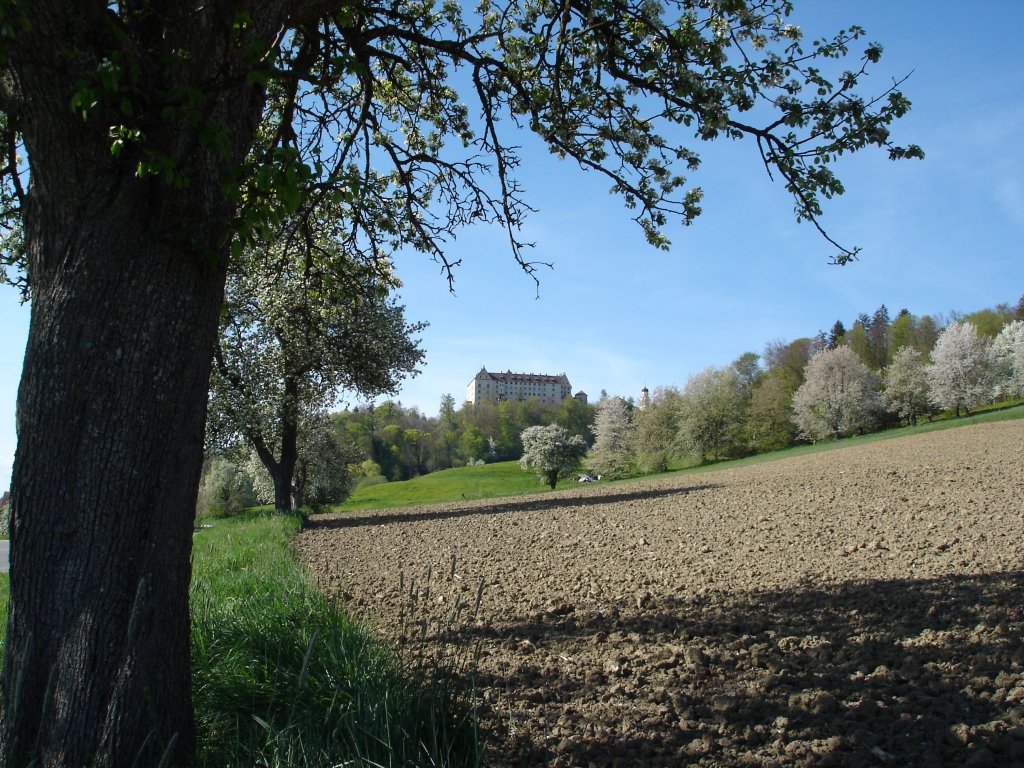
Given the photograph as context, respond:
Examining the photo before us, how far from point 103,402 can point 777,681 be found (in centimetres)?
350

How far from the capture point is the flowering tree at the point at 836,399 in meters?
49.8

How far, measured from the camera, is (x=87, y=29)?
2.89m

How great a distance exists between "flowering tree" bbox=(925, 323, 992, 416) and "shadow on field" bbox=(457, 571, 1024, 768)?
5039cm

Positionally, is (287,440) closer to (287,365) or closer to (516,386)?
(287,365)

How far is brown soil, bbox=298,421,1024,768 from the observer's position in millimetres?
2982

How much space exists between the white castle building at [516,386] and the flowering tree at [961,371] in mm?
88579

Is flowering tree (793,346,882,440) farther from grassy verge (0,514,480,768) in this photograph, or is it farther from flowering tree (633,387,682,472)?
grassy verge (0,514,480,768)

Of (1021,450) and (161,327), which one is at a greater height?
(161,327)

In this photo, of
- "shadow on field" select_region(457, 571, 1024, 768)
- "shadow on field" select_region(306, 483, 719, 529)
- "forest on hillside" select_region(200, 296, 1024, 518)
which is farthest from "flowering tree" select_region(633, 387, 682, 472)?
"shadow on field" select_region(457, 571, 1024, 768)

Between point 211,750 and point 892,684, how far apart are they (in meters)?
3.24

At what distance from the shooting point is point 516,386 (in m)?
140

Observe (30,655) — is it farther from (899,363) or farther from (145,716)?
(899,363)

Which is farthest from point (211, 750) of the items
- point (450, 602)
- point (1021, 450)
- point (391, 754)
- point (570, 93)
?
point (1021, 450)

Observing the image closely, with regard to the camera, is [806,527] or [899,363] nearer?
[806,527]
